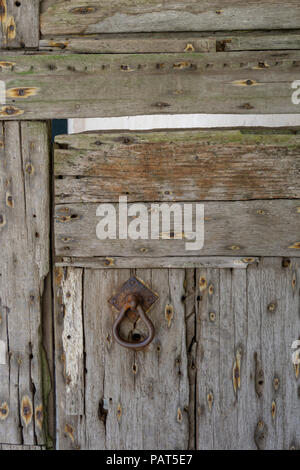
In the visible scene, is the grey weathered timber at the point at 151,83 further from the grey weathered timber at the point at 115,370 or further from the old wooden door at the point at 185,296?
the grey weathered timber at the point at 115,370

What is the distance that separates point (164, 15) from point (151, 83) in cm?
24

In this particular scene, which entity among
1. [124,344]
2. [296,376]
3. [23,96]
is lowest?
[296,376]

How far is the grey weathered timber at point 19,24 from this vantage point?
1.36 metres

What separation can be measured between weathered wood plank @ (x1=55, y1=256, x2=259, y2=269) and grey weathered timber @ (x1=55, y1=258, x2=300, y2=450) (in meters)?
0.03

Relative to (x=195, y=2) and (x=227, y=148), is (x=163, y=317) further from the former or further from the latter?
(x=195, y=2)

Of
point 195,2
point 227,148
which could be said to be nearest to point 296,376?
point 227,148

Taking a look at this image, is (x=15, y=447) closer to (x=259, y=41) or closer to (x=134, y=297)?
(x=134, y=297)

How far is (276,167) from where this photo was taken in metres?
1.36

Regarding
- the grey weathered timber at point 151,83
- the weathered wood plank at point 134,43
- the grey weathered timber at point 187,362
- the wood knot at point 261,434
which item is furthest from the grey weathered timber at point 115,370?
the weathered wood plank at point 134,43

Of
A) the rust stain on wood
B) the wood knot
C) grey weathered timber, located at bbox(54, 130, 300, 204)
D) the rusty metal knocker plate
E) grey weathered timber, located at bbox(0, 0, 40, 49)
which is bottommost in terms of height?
the wood knot

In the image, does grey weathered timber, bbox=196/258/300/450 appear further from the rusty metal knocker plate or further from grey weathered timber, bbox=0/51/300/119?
grey weathered timber, bbox=0/51/300/119

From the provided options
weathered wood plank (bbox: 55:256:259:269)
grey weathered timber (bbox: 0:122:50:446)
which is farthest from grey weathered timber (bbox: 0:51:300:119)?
weathered wood plank (bbox: 55:256:259:269)

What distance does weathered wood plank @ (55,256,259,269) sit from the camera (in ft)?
4.61
